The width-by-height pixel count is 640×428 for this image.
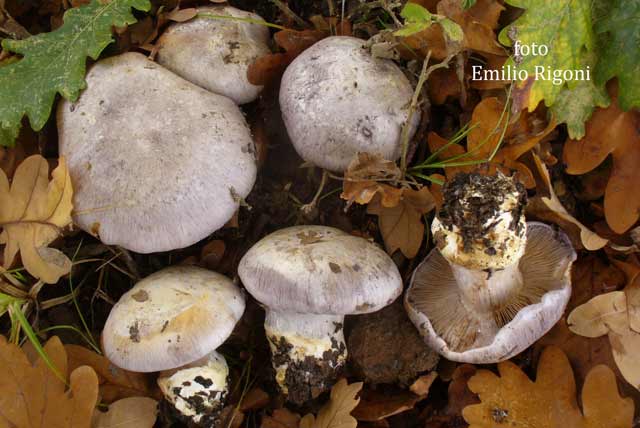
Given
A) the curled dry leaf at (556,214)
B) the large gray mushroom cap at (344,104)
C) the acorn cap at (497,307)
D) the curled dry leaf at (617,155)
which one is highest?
the large gray mushroom cap at (344,104)

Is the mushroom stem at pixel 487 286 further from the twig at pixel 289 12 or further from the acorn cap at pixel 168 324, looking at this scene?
the twig at pixel 289 12

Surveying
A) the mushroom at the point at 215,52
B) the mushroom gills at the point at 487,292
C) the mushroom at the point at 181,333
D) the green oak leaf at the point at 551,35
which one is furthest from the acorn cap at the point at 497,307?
the mushroom at the point at 215,52

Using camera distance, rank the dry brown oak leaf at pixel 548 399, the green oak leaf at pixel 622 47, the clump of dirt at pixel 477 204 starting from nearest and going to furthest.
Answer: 1. the clump of dirt at pixel 477 204
2. the green oak leaf at pixel 622 47
3. the dry brown oak leaf at pixel 548 399

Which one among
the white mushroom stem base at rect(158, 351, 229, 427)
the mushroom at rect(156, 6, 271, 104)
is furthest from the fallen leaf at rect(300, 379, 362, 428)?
the mushroom at rect(156, 6, 271, 104)

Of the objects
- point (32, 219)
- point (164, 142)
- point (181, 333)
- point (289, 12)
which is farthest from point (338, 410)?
point (289, 12)

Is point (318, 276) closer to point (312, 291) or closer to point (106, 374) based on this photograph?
point (312, 291)

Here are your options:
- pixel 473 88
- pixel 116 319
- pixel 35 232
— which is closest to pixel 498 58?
pixel 473 88
